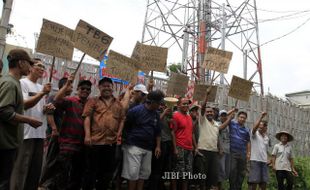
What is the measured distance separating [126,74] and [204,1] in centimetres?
940

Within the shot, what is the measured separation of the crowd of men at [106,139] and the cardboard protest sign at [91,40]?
544mm

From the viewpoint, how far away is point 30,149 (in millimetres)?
4332

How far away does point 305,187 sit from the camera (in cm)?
905

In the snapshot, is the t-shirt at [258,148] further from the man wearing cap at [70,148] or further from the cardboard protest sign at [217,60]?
the man wearing cap at [70,148]

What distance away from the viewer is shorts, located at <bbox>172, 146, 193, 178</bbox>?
5785 mm

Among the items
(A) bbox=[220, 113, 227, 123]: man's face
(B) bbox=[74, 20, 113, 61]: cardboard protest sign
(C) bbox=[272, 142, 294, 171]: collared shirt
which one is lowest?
(C) bbox=[272, 142, 294, 171]: collared shirt

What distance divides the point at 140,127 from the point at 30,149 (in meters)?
1.58

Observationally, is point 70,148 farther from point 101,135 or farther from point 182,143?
point 182,143

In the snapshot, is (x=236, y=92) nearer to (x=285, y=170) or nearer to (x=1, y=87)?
(x=285, y=170)

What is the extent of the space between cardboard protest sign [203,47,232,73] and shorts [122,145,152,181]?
2463 millimetres

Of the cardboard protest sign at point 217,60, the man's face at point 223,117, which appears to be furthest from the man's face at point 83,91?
the man's face at point 223,117

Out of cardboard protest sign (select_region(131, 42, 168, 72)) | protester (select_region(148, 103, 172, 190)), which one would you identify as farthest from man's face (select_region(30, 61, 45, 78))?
cardboard protest sign (select_region(131, 42, 168, 72))

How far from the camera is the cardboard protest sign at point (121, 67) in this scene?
5.77 m

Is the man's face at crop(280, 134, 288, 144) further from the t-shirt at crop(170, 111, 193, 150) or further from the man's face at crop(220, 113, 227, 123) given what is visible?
the t-shirt at crop(170, 111, 193, 150)
